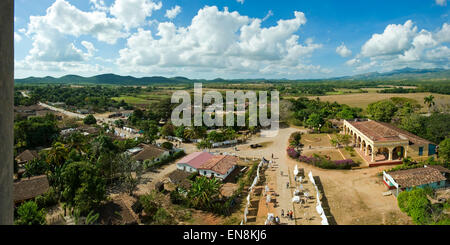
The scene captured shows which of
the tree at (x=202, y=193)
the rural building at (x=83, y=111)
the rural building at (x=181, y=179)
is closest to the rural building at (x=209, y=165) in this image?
the rural building at (x=181, y=179)

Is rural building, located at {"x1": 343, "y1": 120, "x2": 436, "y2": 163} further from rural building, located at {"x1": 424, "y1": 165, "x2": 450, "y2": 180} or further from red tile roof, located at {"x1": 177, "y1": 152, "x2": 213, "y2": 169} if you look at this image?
red tile roof, located at {"x1": 177, "y1": 152, "x2": 213, "y2": 169}

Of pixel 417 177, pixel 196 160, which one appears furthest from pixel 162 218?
pixel 417 177

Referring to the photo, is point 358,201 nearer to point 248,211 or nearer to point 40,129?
point 248,211

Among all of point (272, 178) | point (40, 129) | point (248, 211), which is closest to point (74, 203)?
point (248, 211)

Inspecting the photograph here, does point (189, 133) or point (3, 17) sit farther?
point (189, 133)

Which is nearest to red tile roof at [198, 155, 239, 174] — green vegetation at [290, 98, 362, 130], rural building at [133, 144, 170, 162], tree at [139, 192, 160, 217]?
rural building at [133, 144, 170, 162]
